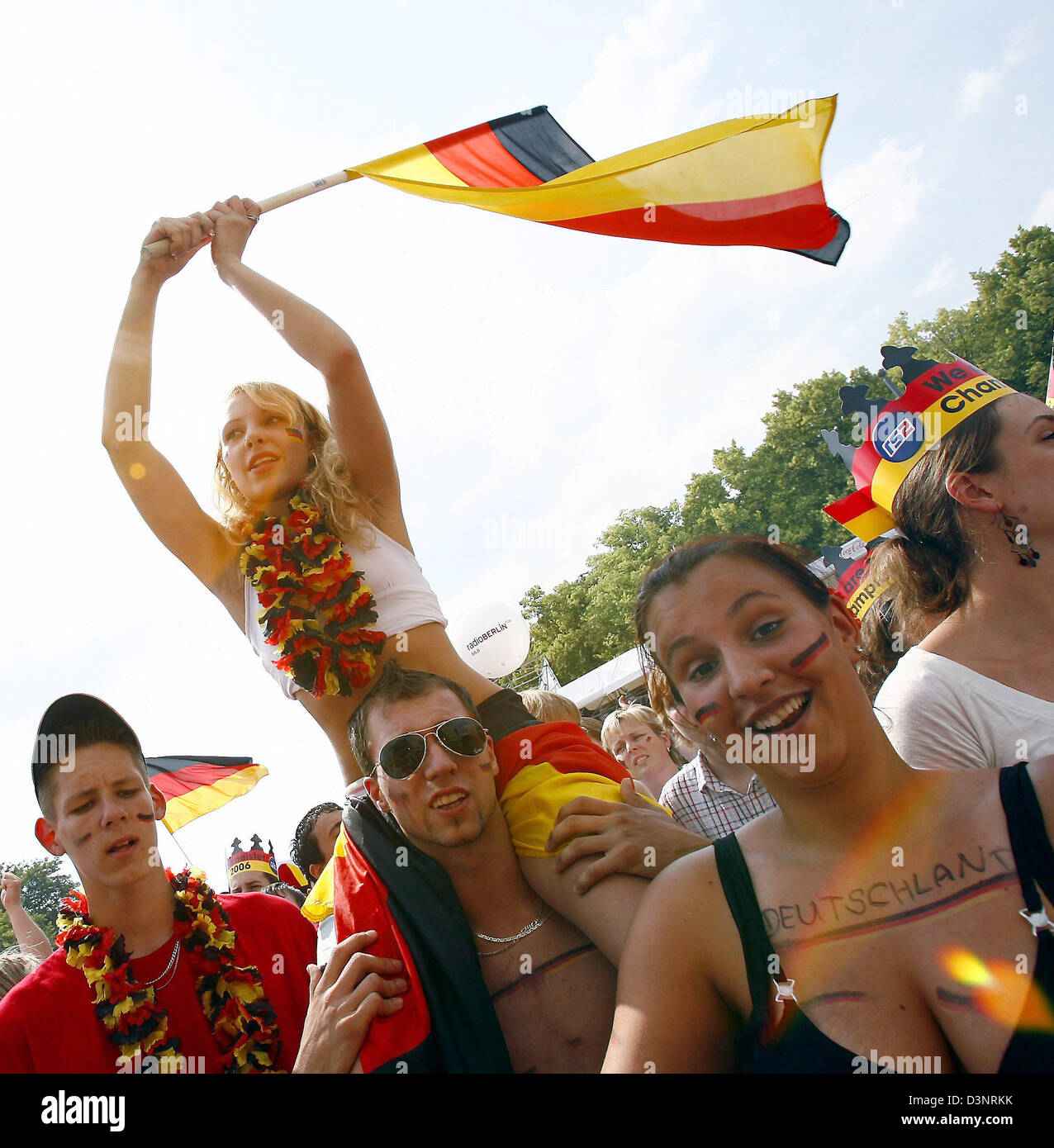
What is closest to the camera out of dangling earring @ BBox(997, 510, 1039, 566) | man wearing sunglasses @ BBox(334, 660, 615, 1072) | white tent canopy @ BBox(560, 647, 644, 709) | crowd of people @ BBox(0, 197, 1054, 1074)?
crowd of people @ BBox(0, 197, 1054, 1074)

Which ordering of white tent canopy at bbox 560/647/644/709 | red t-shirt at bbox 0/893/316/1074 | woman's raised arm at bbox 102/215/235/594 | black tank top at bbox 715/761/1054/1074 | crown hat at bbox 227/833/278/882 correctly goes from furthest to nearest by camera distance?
white tent canopy at bbox 560/647/644/709 → crown hat at bbox 227/833/278/882 → woman's raised arm at bbox 102/215/235/594 → red t-shirt at bbox 0/893/316/1074 → black tank top at bbox 715/761/1054/1074

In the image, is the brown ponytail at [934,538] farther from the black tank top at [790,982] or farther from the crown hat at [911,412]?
the black tank top at [790,982]

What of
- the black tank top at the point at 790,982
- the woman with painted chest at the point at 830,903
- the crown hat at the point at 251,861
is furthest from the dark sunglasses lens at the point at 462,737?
the crown hat at the point at 251,861

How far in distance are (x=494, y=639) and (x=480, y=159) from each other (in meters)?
5.78

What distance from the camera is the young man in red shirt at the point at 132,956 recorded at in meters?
2.37

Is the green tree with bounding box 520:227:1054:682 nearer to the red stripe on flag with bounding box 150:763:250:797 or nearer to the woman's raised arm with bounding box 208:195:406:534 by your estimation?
the red stripe on flag with bounding box 150:763:250:797

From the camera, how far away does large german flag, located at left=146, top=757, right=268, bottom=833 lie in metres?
8.77

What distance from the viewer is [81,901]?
9.00 feet

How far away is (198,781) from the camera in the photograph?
354 inches

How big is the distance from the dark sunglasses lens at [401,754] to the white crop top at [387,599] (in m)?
0.51

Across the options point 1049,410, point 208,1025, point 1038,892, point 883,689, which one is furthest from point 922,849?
point 208,1025

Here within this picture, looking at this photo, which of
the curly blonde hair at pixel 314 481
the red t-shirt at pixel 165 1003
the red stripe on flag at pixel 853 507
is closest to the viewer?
the red t-shirt at pixel 165 1003

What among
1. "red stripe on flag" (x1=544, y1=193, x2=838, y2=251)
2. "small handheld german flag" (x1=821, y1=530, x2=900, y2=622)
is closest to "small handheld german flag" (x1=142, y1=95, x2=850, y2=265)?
"red stripe on flag" (x1=544, y1=193, x2=838, y2=251)
